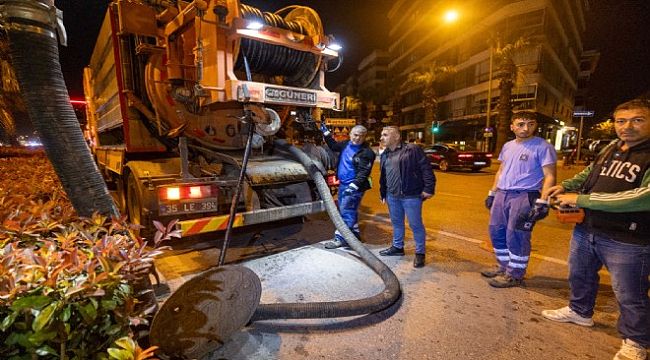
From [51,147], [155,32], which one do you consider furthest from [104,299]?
[155,32]

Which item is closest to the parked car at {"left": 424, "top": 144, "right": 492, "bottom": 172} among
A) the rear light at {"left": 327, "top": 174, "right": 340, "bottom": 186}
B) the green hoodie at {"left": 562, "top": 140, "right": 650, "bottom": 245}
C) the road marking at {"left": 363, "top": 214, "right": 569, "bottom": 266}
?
the road marking at {"left": 363, "top": 214, "right": 569, "bottom": 266}

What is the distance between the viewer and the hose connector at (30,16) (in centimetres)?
175

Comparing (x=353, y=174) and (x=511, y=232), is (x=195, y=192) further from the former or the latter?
(x=511, y=232)

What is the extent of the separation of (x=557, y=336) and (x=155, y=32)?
5.26m

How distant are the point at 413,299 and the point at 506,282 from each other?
3.39ft

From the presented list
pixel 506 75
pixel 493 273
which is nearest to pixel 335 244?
pixel 493 273

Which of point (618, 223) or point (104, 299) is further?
point (618, 223)

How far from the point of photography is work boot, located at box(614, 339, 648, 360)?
7.30 ft

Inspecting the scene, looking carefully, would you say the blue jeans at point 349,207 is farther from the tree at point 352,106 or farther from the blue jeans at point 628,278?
the tree at point 352,106

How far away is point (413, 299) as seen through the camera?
3.19 meters

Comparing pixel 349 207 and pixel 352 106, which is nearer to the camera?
pixel 349 207

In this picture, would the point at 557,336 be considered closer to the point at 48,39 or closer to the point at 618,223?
the point at 618,223

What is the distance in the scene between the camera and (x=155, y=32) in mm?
4203

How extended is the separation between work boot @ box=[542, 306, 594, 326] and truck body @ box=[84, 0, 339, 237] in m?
2.70
